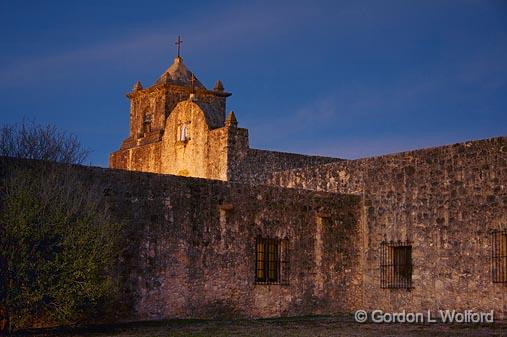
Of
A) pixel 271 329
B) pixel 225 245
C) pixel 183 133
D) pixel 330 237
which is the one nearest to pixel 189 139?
pixel 183 133

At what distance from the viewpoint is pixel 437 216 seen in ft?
60.3

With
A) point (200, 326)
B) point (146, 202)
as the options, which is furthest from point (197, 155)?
point (200, 326)

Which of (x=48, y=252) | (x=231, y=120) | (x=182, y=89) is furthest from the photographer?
(x=182, y=89)

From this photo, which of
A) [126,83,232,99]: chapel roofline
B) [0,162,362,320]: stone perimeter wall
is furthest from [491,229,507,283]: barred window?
[126,83,232,99]: chapel roofline

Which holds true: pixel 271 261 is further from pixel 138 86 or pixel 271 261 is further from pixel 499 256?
pixel 138 86

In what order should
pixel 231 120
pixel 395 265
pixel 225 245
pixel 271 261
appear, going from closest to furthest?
pixel 225 245
pixel 271 261
pixel 395 265
pixel 231 120

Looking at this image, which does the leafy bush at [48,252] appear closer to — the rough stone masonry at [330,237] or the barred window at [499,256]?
the rough stone masonry at [330,237]

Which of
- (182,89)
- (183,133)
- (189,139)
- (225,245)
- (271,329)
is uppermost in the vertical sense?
(182,89)

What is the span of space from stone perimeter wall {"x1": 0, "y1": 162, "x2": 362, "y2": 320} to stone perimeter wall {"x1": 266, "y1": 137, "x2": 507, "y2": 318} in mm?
597

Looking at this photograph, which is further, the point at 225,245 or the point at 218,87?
the point at 218,87

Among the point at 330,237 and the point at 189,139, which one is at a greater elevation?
the point at 189,139

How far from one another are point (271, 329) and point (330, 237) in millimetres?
5128

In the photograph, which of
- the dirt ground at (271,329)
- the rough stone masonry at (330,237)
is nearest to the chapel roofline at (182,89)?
the rough stone masonry at (330,237)

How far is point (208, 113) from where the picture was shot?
27.1 metres
